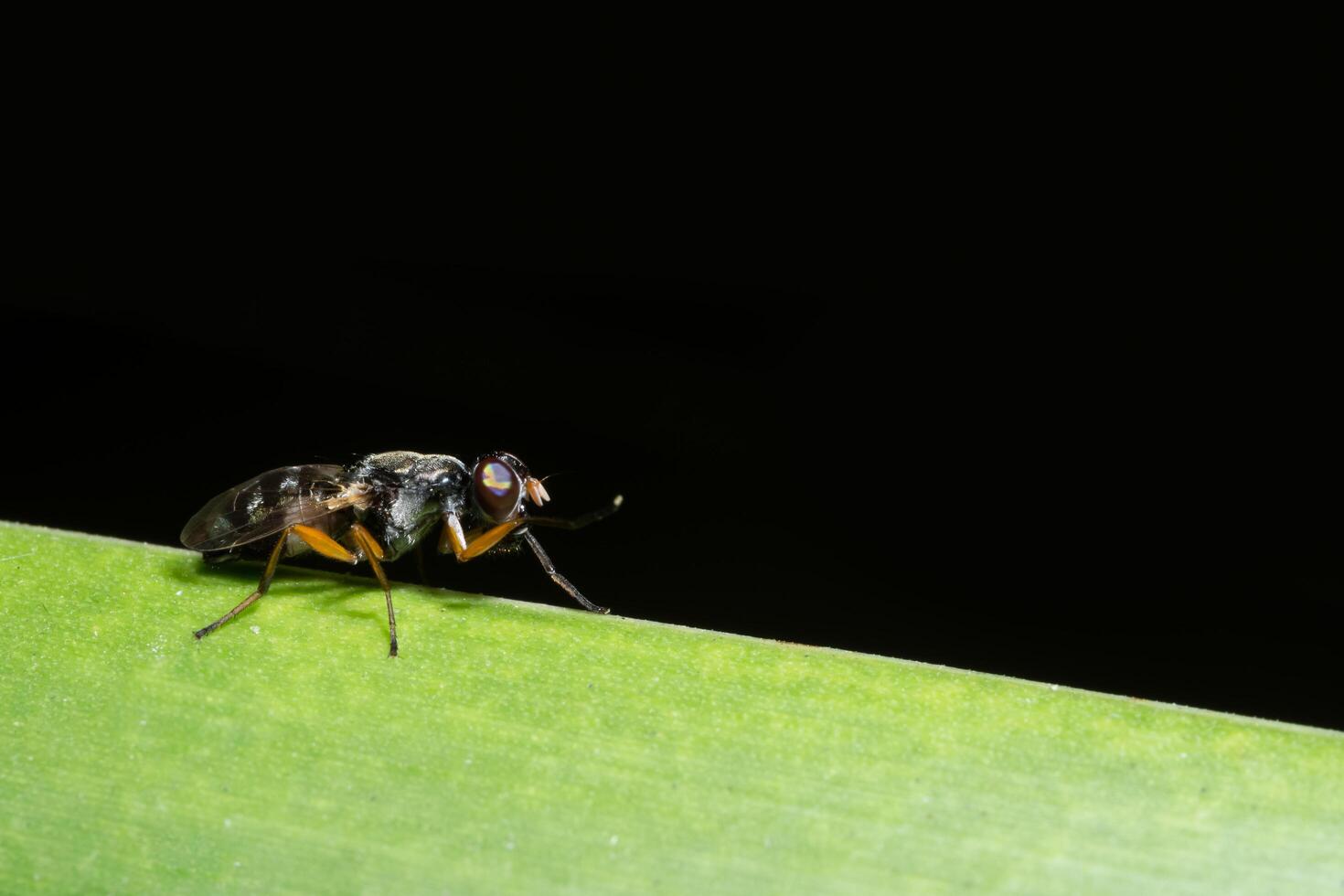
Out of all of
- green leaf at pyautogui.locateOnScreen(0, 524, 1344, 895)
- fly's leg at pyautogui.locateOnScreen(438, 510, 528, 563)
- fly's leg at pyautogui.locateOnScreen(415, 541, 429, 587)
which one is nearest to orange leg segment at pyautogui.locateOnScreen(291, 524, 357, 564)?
fly's leg at pyautogui.locateOnScreen(438, 510, 528, 563)

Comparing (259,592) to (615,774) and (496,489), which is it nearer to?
(496,489)

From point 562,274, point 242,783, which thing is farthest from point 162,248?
point 242,783

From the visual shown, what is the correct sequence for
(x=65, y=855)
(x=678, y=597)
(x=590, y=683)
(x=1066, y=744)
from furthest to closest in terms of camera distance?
(x=678, y=597)
(x=590, y=683)
(x=1066, y=744)
(x=65, y=855)

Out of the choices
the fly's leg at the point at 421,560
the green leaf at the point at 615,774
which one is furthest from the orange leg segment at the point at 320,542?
the green leaf at the point at 615,774

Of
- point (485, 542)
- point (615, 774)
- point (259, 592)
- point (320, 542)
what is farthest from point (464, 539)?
point (615, 774)

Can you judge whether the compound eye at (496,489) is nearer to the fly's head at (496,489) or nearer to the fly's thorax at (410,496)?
the fly's head at (496,489)

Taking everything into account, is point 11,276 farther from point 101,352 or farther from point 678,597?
point 678,597

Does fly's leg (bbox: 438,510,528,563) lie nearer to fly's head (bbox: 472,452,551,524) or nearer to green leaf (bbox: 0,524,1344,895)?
fly's head (bbox: 472,452,551,524)
